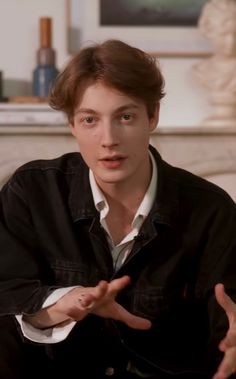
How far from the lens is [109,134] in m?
1.33

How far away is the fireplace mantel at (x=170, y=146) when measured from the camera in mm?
2350

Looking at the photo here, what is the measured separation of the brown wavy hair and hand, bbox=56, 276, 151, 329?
0.38 m

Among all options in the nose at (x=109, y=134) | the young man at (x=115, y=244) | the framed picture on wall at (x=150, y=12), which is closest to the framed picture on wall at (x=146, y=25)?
the framed picture on wall at (x=150, y=12)

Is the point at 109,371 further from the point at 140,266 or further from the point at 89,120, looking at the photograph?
the point at 89,120

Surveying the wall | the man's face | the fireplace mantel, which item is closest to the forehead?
the man's face

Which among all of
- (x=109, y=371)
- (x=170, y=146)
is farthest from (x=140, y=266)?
(x=170, y=146)

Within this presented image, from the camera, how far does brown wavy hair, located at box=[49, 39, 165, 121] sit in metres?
1.34

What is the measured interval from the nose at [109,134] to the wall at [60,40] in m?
1.21

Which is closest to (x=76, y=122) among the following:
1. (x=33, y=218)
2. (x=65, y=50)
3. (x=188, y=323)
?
(x=33, y=218)

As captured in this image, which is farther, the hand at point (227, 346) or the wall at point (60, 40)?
the wall at point (60, 40)

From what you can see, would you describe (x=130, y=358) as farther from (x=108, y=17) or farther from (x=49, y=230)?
(x=108, y=17)

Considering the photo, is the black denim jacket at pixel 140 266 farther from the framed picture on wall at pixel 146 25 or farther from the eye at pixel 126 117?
the framed picture on wall at pixel 146 25

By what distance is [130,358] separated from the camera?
54.2 inches

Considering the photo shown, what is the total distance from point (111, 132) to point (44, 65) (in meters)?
1.13
